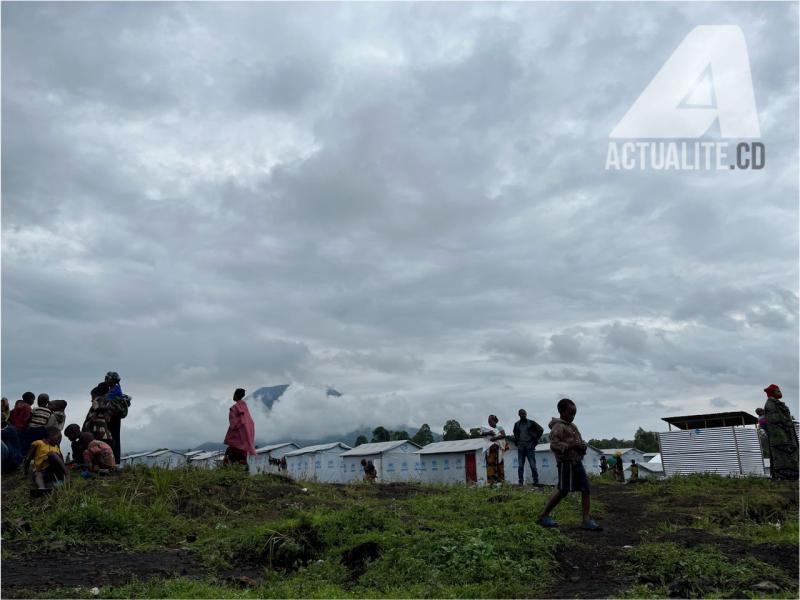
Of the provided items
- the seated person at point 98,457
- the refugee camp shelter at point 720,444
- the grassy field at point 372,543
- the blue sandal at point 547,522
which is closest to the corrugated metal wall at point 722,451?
the refugee camp shelter at point 720,444

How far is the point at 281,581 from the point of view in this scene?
272 inches

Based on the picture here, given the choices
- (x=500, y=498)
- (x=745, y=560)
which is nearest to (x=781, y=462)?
(x=500, y=498)

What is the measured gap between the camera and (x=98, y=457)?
11.8 meters

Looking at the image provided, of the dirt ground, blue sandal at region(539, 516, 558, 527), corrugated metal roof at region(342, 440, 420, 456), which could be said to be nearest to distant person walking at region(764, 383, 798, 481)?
the dirt ground

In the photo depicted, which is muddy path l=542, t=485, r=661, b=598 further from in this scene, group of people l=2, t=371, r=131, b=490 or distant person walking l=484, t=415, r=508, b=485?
group of people l=2, t=371, r=131, b=490

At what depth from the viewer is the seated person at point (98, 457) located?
11766mm

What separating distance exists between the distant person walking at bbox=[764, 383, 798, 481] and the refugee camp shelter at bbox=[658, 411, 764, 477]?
5.27 metres

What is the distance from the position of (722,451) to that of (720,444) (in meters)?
0.20

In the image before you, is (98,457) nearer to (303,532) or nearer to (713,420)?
(303,532)

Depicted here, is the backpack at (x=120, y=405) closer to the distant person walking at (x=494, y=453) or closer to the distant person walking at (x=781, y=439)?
the distant person walking at (x=494, y=453)

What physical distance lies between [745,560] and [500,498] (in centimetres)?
488

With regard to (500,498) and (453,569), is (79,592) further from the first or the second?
(500,498)

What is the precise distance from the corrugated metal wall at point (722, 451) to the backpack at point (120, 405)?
47.9ft

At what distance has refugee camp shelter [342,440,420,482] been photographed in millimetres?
36844
